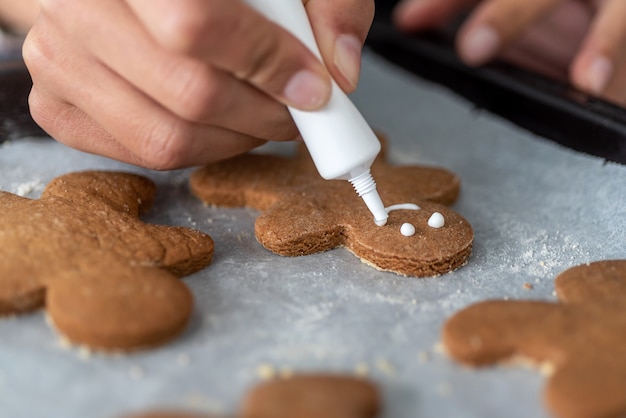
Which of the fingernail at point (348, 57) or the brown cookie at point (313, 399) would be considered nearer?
the brown cookie at point (313, 399)

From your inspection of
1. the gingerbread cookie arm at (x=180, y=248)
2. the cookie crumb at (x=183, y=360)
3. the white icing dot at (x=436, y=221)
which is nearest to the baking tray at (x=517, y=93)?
the white icing dot at (x=436, y=221)

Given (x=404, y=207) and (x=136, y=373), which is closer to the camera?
(x=136, y=373)

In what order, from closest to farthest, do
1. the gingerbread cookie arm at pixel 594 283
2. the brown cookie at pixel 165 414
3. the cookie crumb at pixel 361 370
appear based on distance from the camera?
1. the brown cookie at pixel 165 414
2. the cookie crumb at pixel 361 370
3. the gingerbread cookie arm at pixel 594 283

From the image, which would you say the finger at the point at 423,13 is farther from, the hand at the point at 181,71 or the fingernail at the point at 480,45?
the hand at the point at 181,71

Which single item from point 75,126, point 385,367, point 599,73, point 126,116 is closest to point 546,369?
point 385,367

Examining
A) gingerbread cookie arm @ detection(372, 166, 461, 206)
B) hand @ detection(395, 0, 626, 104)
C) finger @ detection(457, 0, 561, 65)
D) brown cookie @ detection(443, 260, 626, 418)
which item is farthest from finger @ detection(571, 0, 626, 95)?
brown cookie @ detection(443, 260, 626, 418)

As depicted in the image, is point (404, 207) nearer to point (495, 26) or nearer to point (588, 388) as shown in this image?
point (588, 388)
